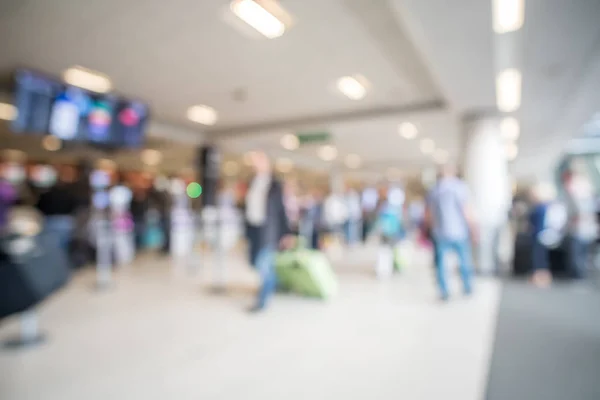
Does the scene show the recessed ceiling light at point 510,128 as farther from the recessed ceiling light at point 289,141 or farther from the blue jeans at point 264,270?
the blue jeans at point 264,270

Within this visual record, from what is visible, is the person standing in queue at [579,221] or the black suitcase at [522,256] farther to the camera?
the black suitcase at [522,256]

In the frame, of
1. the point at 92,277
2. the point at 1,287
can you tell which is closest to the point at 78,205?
the point at 92,277

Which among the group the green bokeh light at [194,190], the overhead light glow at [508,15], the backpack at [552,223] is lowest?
the backpack at [552,223]

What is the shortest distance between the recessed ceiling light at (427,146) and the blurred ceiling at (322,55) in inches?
133

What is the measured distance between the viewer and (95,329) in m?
3.22

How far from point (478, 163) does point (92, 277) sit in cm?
779

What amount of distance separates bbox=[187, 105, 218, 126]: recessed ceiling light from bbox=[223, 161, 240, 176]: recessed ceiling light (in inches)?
272

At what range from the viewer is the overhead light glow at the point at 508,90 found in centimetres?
478

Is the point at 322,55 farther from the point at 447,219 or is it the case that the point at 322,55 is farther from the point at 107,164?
the point at 107,164

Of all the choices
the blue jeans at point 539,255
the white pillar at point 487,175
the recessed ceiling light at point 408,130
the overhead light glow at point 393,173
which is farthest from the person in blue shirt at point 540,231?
the overhead light glow at point 393,173

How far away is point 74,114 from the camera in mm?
5070

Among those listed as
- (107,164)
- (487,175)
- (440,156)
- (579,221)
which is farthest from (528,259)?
(107,164)

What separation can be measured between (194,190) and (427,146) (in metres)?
8.44

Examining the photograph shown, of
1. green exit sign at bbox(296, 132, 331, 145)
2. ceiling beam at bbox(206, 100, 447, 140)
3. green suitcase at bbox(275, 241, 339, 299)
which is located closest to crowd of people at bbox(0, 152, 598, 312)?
green suitcase at bbox(275, 241, 339, 299)
